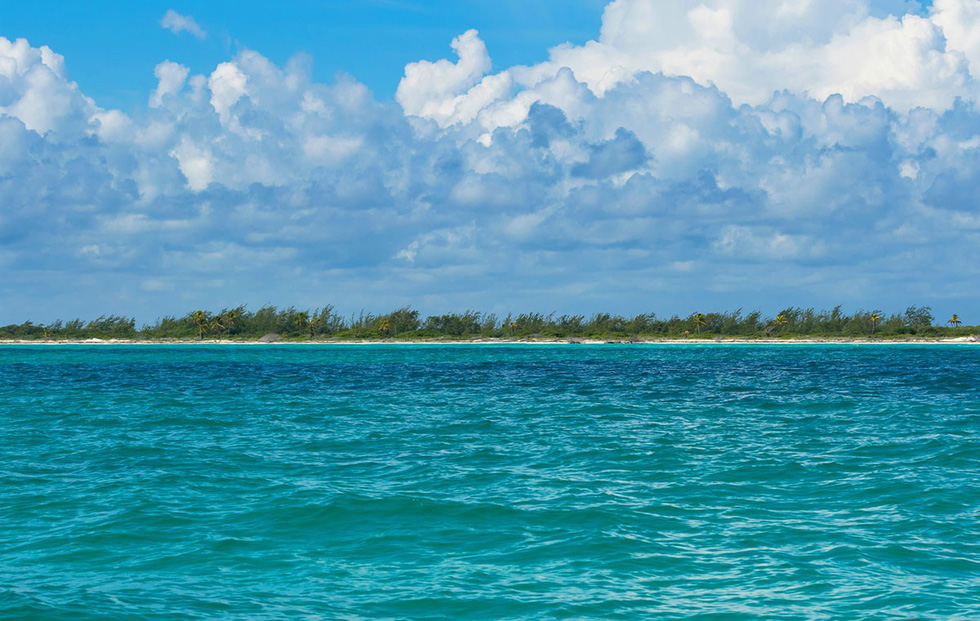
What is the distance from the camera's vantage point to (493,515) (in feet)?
44.6

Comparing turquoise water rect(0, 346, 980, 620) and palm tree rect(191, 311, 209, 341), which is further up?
palm tree rect(191, 311, 209, 341)

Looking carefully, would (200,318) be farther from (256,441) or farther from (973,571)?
(973,571)

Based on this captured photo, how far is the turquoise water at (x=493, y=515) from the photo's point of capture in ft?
31.9

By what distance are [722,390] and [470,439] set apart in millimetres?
20287

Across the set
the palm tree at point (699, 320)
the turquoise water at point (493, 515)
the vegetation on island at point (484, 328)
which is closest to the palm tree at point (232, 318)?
the vegetation on island at point (484, 328)

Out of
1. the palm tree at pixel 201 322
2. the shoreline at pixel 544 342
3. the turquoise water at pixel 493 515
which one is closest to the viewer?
the turquoise water at pixel 493 515

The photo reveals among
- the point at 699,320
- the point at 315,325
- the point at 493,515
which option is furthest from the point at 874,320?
the point at 493,515

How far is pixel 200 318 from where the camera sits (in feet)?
616

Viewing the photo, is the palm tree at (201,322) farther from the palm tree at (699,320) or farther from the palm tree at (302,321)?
the palm tree at (699,320)

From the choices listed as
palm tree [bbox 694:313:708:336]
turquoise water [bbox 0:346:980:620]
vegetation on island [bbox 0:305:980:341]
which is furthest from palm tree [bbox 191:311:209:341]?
turquoise water [bbox 0:346:980:620]

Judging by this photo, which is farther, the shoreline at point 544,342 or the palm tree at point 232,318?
Answer: the palm tree at point 232,318

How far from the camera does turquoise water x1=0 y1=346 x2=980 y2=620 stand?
9719mm

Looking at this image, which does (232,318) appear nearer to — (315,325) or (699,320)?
(315,325)

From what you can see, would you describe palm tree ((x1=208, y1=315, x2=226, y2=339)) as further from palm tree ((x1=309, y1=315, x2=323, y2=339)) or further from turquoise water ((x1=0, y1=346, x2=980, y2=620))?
turquoise water ((x1=0, y1=346, x2=980, y2=620))
